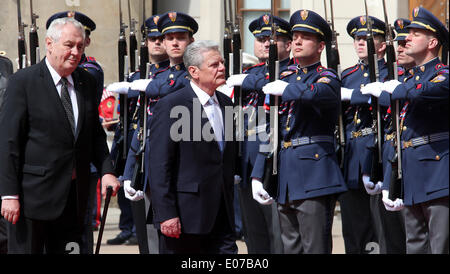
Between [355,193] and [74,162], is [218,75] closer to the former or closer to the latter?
[74,162]

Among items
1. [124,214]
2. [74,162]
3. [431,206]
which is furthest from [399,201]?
[124,214]

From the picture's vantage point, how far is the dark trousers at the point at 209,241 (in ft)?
18.1

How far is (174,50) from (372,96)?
1.49 m

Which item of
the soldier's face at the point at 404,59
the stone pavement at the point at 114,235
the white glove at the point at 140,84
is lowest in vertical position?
the stone pavement at the point at 114,235

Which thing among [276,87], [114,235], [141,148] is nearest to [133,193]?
[141,148]

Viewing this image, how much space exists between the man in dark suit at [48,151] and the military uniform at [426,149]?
1.74m

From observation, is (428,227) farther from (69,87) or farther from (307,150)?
(69,87)

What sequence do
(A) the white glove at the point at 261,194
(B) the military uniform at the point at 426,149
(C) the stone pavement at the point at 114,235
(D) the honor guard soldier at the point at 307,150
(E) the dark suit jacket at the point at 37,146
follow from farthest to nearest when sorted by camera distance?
(C) the stone pavement at the point at 114,235 → (A) the white glove at the point at 261,194 → (D) the honor guard soldier at the point at 307,150 → (B) the military uniform at the point at 426,149 → (E) the dark suit jacket at the point at 37,146

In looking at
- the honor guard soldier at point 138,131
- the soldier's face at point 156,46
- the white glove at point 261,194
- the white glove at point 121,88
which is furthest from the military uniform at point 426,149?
the white glove at point 121,88

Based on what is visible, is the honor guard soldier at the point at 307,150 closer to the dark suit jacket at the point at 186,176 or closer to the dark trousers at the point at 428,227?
the dark trousers at the point at 428,227

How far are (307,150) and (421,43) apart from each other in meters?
0.94

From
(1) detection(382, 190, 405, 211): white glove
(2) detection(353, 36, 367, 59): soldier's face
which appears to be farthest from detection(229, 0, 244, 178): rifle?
(1) detection(382, 190, 405, 211): white glove

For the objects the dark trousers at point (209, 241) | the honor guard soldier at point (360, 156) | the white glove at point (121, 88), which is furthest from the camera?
the white glove at point (121, 88)

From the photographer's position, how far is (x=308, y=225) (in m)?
6.06
